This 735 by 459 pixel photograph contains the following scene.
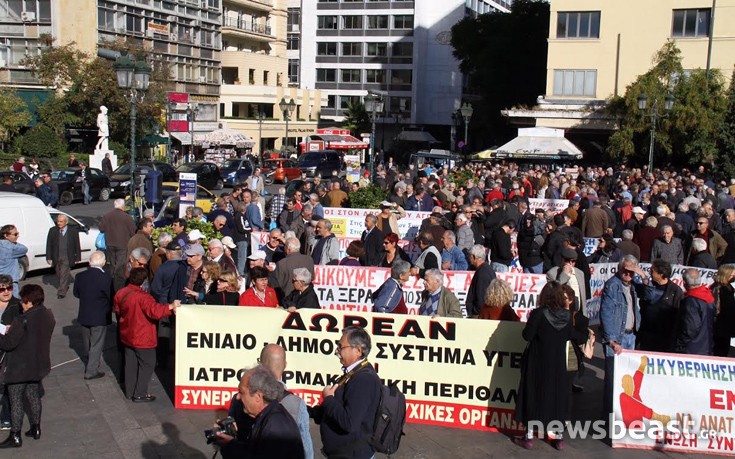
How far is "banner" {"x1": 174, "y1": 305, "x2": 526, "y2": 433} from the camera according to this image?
8922mm

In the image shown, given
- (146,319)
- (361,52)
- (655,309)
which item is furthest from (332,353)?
(361,52)

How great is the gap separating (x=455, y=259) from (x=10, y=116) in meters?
36.5

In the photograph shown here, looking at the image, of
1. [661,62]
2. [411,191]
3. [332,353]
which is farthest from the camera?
[661,62]

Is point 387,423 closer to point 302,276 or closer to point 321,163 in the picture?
point 302,276

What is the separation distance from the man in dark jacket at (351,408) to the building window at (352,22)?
79095 mm

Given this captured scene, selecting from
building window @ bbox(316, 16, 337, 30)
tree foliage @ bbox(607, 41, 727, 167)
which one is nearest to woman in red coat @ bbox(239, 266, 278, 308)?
tree foliage @ bbox(607, 41, 727, 167)

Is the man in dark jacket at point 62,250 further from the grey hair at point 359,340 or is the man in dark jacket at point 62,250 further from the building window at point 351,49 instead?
the building window at point 351,49

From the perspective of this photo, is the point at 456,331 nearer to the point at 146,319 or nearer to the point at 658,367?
the point at 658,367

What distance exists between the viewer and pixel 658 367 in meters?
8.45

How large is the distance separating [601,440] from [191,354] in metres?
4.52

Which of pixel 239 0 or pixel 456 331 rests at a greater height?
pixel 239 0

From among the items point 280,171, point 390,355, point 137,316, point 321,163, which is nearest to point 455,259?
point 390,355

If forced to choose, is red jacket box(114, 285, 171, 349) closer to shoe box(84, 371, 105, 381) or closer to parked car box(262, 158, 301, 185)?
shoe box(84, 371, 105, 381)

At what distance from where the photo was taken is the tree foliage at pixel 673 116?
40219 mm
